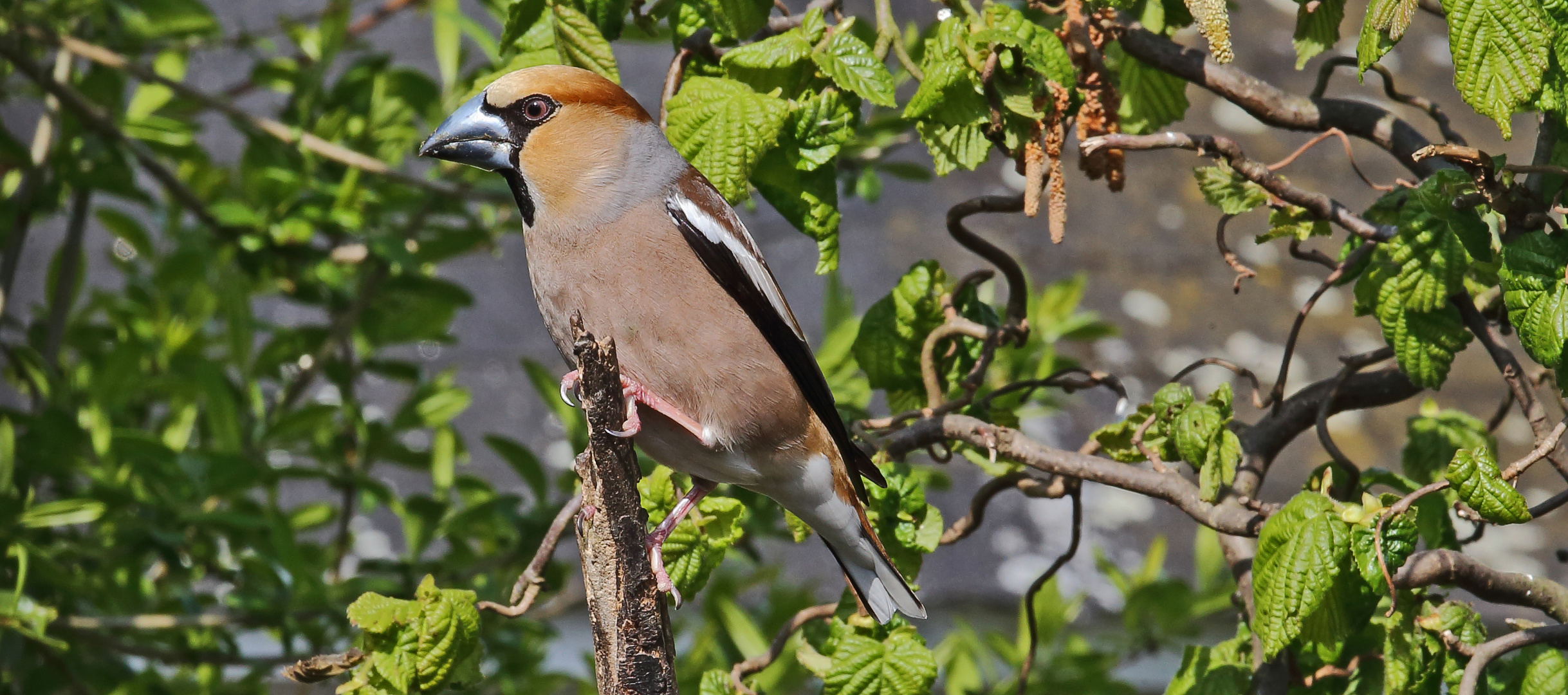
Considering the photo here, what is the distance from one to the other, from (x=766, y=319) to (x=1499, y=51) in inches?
62.9

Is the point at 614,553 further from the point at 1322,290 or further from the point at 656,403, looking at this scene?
the point at 1322,290

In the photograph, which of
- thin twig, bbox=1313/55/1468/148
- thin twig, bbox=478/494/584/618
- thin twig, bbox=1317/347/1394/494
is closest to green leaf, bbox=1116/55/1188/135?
thin twig, bbox=1313/55/1468/148

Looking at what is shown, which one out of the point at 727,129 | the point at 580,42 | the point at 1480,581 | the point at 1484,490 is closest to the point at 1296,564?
the point at 1484,490

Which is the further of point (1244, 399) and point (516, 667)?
point (1244, 399)

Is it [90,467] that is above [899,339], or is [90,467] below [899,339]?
below

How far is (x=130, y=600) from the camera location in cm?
379

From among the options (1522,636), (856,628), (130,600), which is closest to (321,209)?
(130,600)

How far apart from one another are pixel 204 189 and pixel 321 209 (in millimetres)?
1028

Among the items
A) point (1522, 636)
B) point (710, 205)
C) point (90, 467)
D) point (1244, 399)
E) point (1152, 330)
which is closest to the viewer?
point (1522, 636)

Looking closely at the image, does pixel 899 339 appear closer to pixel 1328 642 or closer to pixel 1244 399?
pixel 1328 642

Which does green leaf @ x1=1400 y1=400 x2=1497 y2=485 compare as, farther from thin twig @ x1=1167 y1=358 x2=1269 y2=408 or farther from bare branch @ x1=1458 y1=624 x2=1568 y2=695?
bare branch @ x1=1458 y1=624 x2=1568 y2=695

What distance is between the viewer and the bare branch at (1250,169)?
7.64 feet

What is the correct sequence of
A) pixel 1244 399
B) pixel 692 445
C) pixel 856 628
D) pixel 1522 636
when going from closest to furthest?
pixel 1522 636 < pixel 856 628 < pixel 692 445 < pixel 1244 399

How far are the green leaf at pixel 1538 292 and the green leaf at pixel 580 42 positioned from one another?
5.55ft
